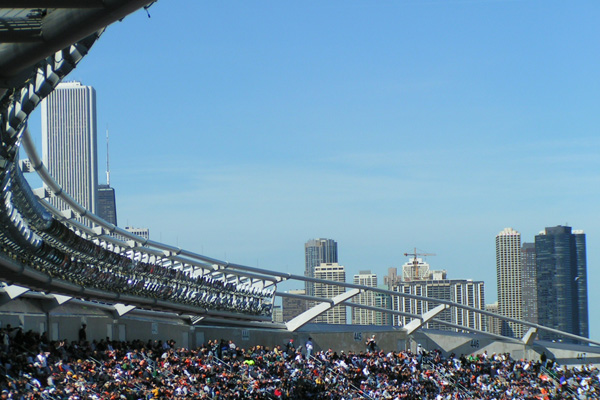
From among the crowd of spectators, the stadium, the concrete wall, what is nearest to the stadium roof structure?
the stadium

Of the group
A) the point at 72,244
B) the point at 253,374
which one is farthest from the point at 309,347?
the point at 72,244

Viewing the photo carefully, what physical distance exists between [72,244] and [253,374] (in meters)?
8.19

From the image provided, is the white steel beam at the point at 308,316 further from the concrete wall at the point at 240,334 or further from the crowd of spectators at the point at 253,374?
the crowd of spectators at the point at 253,374

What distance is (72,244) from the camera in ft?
68.7

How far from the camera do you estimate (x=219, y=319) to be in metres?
34.1

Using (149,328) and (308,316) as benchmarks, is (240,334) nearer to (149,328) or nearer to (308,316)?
(308,316)

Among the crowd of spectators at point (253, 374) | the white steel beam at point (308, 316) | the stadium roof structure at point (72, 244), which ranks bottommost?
the crowd of spectators at point (253, 374)

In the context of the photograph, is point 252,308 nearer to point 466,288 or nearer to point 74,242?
point 74,242

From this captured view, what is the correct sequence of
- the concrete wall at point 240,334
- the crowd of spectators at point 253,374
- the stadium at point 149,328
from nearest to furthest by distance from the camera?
1. the stadium at point 149,328
2. the crowd of spectators at point 253,374
3. the concrete wall at point 240,334

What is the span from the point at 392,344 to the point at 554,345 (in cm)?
914

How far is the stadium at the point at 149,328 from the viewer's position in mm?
9289

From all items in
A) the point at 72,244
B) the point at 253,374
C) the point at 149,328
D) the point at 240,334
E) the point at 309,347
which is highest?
the point at 72,244

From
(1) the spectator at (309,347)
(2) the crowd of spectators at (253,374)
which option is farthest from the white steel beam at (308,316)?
(2) the crowd of spectators at (253,374)

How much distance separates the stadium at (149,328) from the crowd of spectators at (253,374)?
65mm
